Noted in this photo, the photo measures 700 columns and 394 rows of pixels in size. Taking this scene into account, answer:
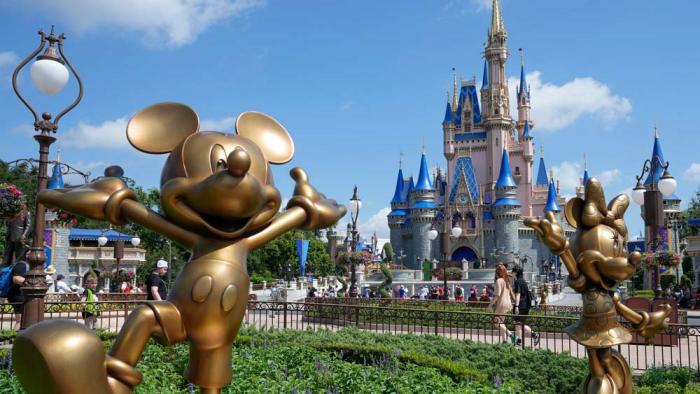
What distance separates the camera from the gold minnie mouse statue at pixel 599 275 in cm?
371

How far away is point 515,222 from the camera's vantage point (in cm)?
5881

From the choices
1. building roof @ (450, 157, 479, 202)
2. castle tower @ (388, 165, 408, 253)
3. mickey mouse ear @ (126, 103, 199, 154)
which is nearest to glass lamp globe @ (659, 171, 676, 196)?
mickey mouse ear @ (126, 103, 199, 154)

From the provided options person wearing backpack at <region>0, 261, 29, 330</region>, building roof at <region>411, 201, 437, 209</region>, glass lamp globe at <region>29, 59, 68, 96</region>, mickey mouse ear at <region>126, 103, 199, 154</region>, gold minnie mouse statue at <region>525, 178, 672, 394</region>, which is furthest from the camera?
building roof at <region>411, 201, 437, 209</region>

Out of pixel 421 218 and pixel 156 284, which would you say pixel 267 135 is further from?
pixel 421 218

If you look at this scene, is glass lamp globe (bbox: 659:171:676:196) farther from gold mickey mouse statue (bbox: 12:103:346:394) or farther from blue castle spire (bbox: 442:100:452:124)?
blue castle spire (bbox: 442:100:452:124)

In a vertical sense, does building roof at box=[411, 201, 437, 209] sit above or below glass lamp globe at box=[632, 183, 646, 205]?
above

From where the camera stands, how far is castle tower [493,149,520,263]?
58.1 m

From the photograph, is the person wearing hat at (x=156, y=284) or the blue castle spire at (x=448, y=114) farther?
the blue castle spire at (x=448, y=114)

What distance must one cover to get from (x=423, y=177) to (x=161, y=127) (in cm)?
6167

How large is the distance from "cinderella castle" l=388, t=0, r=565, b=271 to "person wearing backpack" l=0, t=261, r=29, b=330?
49798 millimetres

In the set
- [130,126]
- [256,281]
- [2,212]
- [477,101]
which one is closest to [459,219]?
[477,101]

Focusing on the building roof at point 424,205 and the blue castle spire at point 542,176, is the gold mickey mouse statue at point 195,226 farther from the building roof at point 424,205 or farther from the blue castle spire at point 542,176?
the blue castle spire at point 542,176

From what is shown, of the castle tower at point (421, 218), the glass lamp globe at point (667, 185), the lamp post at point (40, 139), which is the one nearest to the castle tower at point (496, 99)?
the castle tower at point (421, 218)

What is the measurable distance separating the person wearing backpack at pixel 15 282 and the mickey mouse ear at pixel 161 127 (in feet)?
26.0
